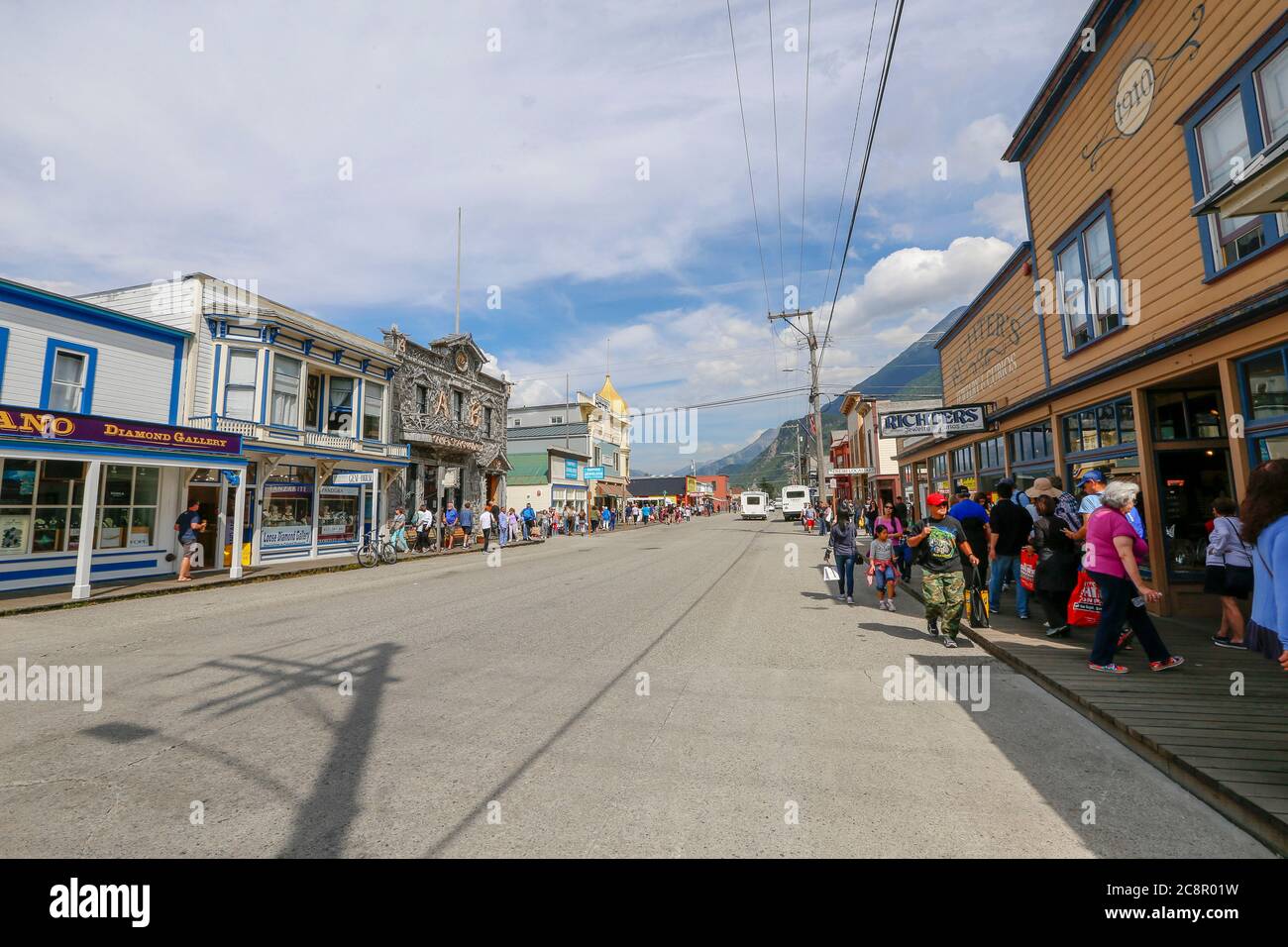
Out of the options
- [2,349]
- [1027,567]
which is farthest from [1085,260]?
[2,349]

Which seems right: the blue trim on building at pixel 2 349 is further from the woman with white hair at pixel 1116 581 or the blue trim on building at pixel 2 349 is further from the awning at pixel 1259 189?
→ the awning at pixel 1259 189

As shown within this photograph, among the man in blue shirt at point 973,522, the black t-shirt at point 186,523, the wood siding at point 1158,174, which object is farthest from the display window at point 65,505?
the wood siding at point 1158,174

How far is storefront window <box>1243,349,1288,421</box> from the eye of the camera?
5.99 metres

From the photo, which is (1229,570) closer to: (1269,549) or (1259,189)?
(1269,549)

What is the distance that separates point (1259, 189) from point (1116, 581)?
3229 millimetres

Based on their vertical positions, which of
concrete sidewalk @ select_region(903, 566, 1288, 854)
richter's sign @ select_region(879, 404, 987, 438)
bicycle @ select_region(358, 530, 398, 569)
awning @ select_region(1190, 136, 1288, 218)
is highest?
awning @ select_region(1190, 136, 1288, 218)

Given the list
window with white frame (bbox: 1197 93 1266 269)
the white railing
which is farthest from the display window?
window with white frame (bbox: 1197 93 1266 269)

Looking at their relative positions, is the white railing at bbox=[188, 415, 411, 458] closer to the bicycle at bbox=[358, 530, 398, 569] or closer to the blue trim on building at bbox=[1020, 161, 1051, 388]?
the bicycle at bbox=[358, 530, 398, 569]

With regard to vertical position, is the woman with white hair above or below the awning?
below

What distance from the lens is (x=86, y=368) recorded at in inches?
538

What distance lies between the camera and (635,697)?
5.16m

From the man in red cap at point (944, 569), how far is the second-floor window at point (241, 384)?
17.7m

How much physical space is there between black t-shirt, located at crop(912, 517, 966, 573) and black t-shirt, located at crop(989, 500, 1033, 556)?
173cm
